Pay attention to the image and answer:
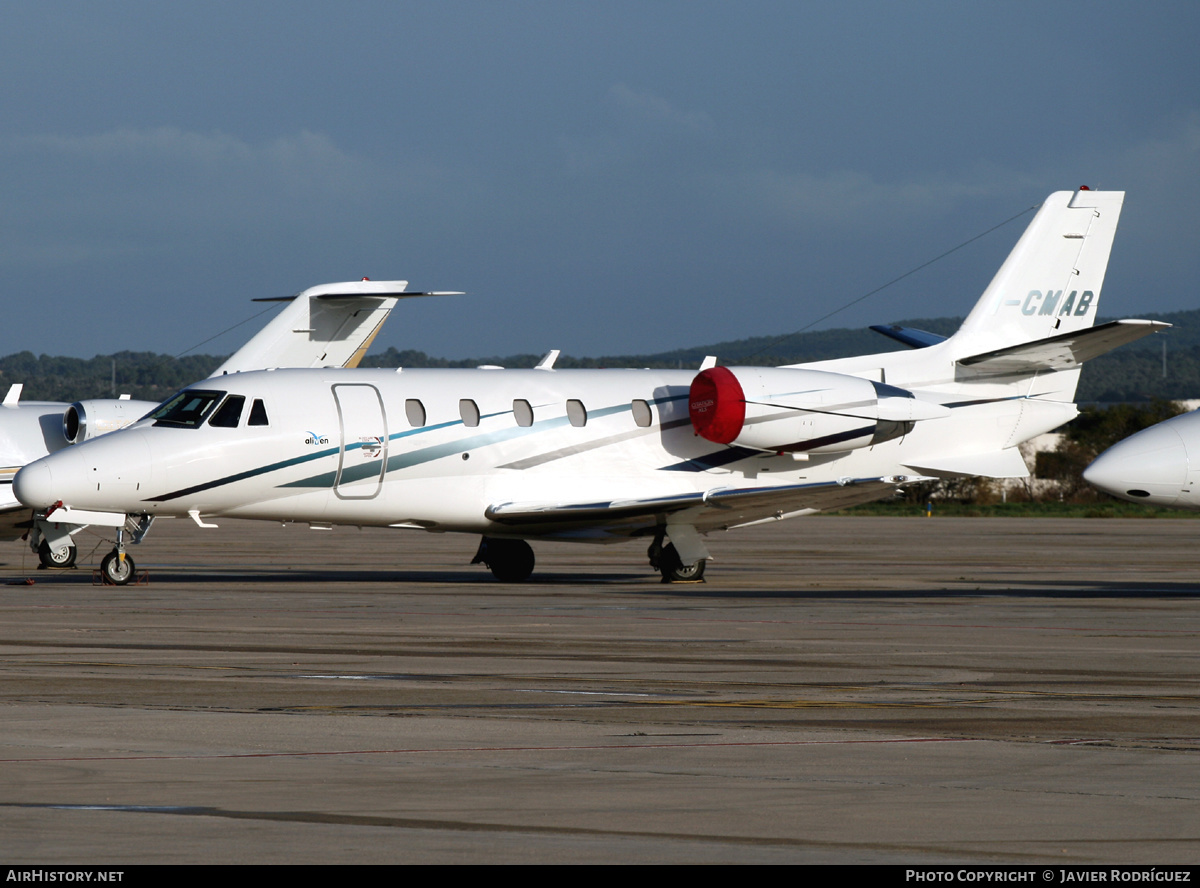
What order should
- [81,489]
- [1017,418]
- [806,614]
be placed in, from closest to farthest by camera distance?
[806,614] → [81,489] → [1017,418]

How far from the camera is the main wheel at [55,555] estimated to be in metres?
33.0

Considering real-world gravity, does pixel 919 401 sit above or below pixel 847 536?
above

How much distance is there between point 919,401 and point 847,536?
924 inches

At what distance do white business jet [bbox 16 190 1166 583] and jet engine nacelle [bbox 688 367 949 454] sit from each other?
0.04 metres

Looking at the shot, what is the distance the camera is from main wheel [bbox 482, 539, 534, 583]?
3005 cm

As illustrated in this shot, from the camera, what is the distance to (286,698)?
12.9 m

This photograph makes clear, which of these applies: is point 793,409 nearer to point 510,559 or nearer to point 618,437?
point 618,437

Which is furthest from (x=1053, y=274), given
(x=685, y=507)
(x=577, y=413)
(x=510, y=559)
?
(x=510, y=559)

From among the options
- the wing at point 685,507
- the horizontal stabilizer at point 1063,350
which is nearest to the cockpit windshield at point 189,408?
the wing at point 685,507

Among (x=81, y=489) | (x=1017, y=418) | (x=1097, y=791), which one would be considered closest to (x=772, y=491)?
(x=1017, y=418)

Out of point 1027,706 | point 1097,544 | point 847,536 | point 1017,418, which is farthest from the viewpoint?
point 847,536

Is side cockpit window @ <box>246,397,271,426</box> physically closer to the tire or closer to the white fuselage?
the white fuselage

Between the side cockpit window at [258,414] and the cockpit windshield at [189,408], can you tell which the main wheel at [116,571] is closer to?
the cockpit windshield at [189,408]

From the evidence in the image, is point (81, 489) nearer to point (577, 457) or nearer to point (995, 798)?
point (577, 457)
